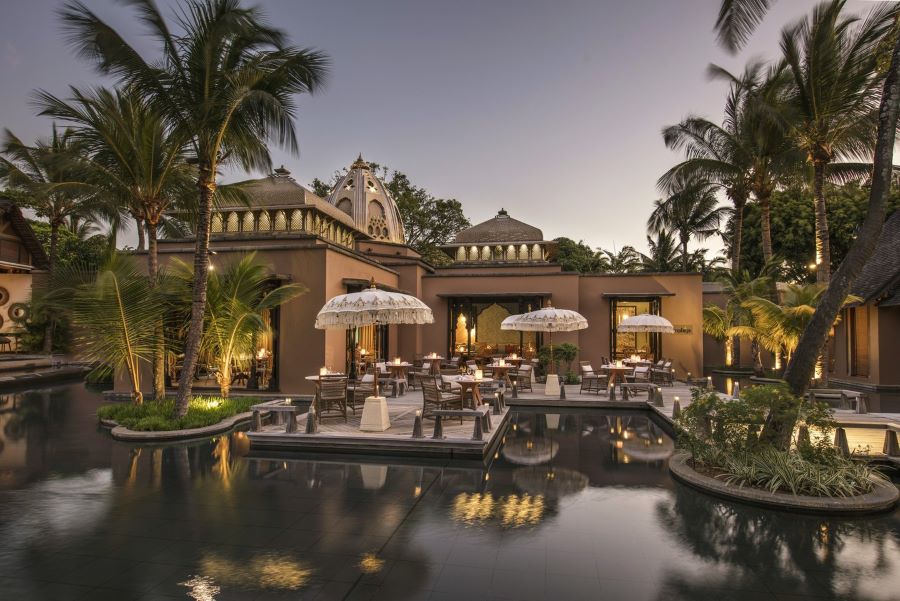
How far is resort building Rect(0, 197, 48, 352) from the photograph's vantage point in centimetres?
2253

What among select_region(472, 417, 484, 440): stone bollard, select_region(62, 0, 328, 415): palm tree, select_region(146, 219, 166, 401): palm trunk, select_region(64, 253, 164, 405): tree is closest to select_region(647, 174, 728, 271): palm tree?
select_region(472, 417, 484, 440): stone bollard

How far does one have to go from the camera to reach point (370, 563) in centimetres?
427

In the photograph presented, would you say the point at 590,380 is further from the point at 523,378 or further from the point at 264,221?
the point at 264,221

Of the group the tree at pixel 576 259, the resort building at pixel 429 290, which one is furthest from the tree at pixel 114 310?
the tree at pixel 576 259

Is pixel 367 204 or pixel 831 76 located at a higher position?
pixel 367 204

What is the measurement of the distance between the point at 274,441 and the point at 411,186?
32.3 metres

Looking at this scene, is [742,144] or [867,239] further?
[742,144]

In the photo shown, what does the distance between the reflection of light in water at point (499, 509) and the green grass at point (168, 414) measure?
6.27m

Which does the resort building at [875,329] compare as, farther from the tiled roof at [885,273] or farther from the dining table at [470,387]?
the dining table at [470,387]

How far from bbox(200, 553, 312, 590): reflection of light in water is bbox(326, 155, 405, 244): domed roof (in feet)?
65.4

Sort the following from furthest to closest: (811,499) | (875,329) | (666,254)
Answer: (666,254) → (875,329) → (811,499)

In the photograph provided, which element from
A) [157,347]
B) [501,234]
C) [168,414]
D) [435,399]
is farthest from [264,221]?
[435,399]

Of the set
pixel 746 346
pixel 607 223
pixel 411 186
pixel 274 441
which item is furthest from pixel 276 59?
pixel 607 223

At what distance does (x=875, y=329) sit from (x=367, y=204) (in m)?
20.1
